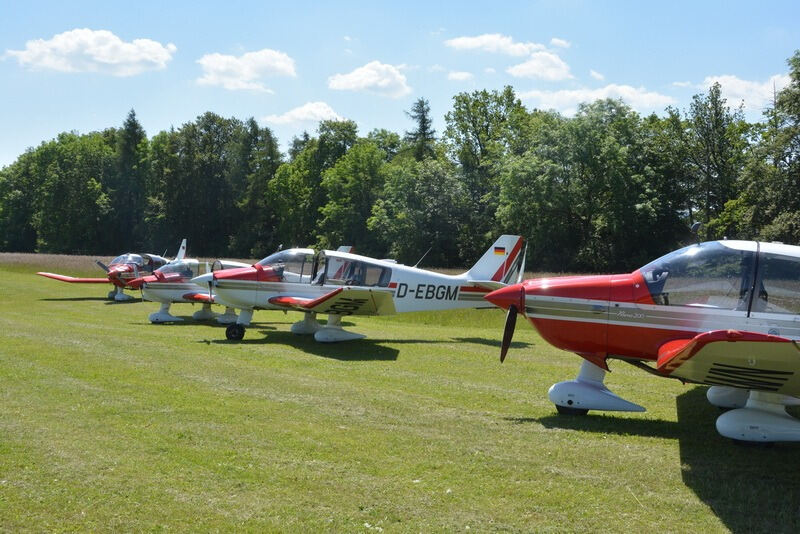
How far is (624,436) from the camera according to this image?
6988 mm

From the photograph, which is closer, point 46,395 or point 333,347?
point 46,395

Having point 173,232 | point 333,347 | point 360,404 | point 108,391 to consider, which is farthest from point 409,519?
point 173,232

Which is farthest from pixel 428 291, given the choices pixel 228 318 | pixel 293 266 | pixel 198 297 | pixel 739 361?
pixel 739 361

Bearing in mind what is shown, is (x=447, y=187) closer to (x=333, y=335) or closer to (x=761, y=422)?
(x=333, y=335)

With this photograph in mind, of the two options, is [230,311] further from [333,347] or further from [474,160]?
[474,160]

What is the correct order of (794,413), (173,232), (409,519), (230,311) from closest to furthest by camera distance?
(409,519)
(794,413)
(230,311)
(173,232)

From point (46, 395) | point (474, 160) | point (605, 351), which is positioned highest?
point (474, 160)

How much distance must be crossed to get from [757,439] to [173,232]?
76786 mm

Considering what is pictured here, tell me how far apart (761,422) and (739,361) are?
156cm

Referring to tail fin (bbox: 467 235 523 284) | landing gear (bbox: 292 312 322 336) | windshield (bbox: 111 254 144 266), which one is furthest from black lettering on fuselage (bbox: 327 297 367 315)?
windshield (bbox: 111 254 144 266)

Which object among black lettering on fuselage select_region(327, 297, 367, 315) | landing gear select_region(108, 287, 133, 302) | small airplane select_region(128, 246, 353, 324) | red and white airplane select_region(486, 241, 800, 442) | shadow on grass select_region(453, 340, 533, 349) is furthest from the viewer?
landing gear select_region(108, 287, 133, 302)

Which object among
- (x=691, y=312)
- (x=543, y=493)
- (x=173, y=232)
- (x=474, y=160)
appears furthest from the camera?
(x=173, y=232)

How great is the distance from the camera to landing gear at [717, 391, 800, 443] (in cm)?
637

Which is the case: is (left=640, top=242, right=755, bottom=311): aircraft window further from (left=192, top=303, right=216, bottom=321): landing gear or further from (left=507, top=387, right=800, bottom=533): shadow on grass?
(left=192, top=303, right=216, bottom=321): landing gear
